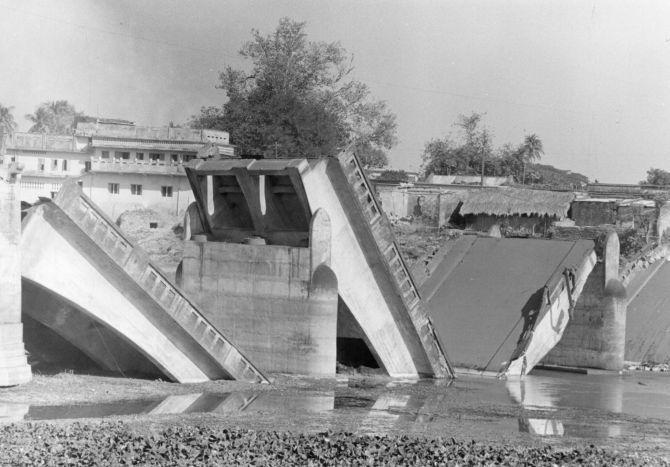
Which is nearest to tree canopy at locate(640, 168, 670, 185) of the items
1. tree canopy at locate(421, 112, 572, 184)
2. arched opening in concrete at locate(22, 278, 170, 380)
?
tree canopy at locate(421, 112, 572, 184)

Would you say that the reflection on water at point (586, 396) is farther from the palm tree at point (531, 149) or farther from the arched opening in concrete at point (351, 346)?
the palm tree at point (531, 149)

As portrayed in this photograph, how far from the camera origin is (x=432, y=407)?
2756 centimetres

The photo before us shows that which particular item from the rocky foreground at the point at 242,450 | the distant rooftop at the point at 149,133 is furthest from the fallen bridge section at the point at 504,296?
the distant rooftop at the point at 149,133

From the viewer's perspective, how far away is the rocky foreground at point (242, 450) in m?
17.7

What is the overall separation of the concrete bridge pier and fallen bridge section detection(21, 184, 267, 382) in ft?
48.8

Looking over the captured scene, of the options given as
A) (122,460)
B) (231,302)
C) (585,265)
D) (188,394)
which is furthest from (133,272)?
(585,265)

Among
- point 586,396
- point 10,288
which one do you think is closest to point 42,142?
point 10,288

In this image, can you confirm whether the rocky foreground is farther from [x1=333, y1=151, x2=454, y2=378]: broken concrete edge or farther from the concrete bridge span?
the concrete bridge span

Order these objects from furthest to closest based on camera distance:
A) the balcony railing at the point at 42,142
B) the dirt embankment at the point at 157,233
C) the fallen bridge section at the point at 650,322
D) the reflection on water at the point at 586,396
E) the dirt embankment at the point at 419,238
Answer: the balcony railing at the point at 42,142 → the dirt embankment at the point at 157,233 → the dirt embankment at the point at 419,238 → the fallen bridge section at the point at 650,322 → the reflection on water at the point at 586,396

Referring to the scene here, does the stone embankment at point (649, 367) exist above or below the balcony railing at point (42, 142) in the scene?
below

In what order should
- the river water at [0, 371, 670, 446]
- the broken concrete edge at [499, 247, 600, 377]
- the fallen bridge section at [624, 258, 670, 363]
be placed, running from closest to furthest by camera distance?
1. the river water at [0, 371, 670, 446]
2. the broken concrete edge at [499, 247, 600, 377]
3. the fallen bridge section at [624, 258, 670, 363]

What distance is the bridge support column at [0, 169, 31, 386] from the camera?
2403 centimetres

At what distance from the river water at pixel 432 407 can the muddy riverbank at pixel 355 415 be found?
0.03m

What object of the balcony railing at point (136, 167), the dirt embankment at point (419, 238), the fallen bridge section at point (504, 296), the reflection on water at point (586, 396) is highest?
the balcony railing at point (136, 167)
